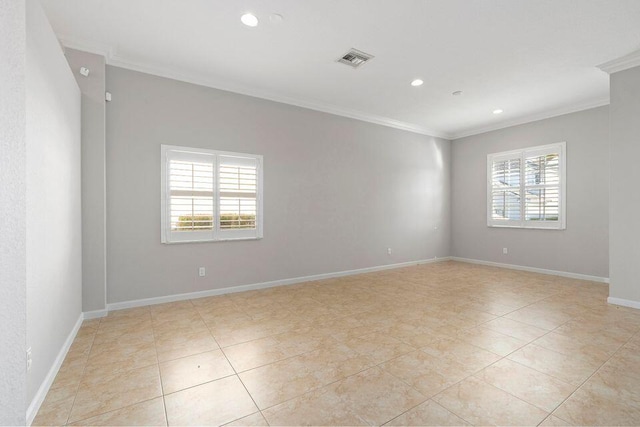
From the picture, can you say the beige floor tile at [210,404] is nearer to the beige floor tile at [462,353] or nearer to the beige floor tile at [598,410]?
the beige floor tile at [462,353]

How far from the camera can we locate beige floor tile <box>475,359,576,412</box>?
1826 millimetres

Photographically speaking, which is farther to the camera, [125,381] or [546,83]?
[546,83]

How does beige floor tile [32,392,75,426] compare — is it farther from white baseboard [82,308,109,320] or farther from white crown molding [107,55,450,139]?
white crown molding [107,55,450,139]

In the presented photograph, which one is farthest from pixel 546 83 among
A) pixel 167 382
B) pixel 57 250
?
pixel 57 250

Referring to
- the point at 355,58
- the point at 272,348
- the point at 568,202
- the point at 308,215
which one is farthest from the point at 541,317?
the point at 355,58

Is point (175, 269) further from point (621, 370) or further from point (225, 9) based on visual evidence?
point (621, 370)

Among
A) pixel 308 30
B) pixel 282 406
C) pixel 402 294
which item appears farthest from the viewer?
pixel 402 294

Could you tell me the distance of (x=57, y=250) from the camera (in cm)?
231

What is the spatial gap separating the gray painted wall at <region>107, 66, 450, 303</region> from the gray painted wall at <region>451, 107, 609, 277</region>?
2.15 ft

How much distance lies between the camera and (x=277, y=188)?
4.64 meters

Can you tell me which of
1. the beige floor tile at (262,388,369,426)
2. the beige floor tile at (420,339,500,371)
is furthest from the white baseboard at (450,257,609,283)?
the beige floor tile at (262,388,369,426)

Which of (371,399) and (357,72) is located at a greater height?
(357,72)

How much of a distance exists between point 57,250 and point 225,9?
2564mm

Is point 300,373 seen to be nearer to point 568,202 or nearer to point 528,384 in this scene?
point 528,384
